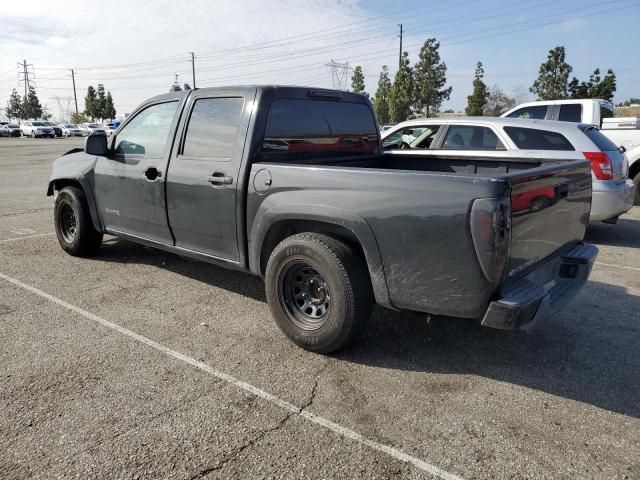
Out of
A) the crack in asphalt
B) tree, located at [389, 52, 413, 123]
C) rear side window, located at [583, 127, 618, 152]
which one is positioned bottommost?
the crack in asphalt

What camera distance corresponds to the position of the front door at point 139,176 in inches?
184

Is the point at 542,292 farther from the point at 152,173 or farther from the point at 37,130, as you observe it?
the point at 37,130

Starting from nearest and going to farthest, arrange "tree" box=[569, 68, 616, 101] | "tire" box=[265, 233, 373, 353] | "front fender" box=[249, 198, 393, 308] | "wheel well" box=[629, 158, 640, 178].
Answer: "front fender" box=[249, 198, 393, 308]
"tire" box=[265, 233, 373, 353]
"wheel well" box=[629, 158, 640, 178]
"tree" box=[569, 68, 616, 101]

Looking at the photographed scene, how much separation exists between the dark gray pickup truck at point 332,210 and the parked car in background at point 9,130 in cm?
6179

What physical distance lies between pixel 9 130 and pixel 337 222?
6515 centimetres

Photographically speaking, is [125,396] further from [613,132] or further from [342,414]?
[613,132]

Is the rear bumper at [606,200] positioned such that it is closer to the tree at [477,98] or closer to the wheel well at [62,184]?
the wheel well at [62,184]

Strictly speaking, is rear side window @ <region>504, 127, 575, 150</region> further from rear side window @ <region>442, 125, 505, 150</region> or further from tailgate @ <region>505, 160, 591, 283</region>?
tailgate @ <region>505, 160, 591, 283</region>

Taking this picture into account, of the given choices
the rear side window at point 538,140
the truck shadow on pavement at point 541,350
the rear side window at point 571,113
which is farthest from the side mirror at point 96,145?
the rear side window at point 571,113

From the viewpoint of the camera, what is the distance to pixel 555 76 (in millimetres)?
44500

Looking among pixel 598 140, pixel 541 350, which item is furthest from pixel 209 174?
pixel 598 140

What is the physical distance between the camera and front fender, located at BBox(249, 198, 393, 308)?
3.23 meters

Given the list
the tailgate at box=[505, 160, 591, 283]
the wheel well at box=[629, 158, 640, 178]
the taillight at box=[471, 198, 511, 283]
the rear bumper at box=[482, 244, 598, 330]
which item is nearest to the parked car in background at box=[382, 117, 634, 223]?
the tailgate at box=[505, 160, 591, 283]

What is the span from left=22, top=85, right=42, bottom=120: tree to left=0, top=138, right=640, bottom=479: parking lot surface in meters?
106
